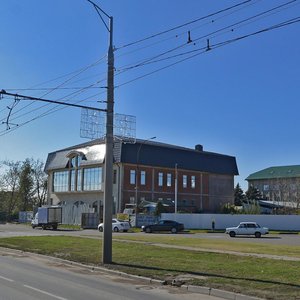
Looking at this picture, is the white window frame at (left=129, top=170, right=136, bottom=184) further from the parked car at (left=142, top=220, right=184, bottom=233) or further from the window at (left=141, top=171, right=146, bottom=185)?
the parked car at (left=142, top=220, right=184, bottom=233)

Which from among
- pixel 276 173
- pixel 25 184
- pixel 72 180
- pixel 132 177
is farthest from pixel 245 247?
pixel 276 173

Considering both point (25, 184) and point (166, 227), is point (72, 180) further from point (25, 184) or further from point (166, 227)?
point (166, 227)

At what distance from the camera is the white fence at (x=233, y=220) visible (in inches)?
2410

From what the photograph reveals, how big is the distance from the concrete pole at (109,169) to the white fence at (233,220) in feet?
148

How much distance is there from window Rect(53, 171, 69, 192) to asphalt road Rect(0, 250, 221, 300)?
63.8 meters

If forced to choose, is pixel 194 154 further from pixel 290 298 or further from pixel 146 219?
pixel 290 298

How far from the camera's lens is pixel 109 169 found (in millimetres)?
18500

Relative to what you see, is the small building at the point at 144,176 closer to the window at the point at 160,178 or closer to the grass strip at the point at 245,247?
the window at the point at 160,178

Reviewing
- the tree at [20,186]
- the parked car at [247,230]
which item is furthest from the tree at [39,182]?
the parked car at [247,230]

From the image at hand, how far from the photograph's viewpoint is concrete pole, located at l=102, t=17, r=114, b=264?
18.4 meters

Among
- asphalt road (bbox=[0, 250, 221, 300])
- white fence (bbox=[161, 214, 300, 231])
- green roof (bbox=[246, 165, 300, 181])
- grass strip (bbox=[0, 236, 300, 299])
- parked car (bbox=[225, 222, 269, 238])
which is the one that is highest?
green roof (bbox=[246, 165, 300, 181])

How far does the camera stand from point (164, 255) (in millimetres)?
20859

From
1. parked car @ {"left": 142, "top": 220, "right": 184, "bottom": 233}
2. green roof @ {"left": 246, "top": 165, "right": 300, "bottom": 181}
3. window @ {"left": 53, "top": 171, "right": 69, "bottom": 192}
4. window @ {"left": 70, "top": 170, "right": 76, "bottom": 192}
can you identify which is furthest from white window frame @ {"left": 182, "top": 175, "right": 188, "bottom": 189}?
green roof @ {"left": 246, "top": 165, "right": 300, "bottom": 181}

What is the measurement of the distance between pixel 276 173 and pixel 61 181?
8626 centimetres
